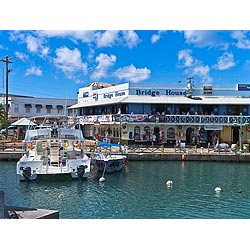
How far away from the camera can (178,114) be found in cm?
4603

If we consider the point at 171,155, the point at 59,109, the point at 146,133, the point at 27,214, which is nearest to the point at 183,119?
the point at 146,133

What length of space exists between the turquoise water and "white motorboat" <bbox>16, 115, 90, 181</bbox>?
0.67 metres

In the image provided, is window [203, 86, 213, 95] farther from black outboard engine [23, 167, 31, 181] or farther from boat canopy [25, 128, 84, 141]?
black outboard engine [23, 167, 31, 181]

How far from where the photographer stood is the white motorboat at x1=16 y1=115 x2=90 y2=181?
26.9 meters

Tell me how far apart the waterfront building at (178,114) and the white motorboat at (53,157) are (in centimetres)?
1305

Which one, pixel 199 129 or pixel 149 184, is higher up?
pixel 199 129

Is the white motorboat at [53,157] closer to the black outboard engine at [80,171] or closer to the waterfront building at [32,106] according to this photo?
the black outboard engine at [80,171]

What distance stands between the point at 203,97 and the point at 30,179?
2721 centimetres

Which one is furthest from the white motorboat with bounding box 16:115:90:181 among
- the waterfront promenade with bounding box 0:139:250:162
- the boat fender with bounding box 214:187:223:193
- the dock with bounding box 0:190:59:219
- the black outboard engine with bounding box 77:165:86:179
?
the dock with bounding box 0:190:59:219

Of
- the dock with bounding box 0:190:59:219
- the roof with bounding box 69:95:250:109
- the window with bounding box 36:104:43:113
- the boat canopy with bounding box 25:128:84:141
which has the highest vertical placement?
the window with bounding box 36:104:43:113

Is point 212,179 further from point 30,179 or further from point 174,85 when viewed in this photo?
point 174,85

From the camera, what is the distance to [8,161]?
38188mm

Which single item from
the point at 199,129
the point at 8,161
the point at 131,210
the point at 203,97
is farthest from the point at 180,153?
the point at 131,210

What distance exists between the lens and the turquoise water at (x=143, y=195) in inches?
749
